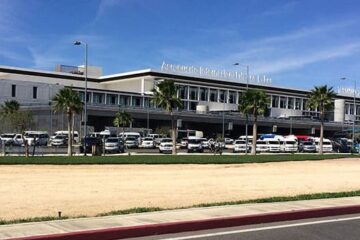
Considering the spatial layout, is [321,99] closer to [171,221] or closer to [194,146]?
[194,146]

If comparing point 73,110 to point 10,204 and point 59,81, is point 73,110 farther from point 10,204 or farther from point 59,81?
point 59,81

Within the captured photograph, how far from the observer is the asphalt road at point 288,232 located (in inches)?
419

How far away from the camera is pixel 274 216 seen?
502 inches

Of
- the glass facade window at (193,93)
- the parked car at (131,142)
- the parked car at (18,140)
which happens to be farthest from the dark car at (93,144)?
the glass facade window at (193,93)

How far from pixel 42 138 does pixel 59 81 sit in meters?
73.6

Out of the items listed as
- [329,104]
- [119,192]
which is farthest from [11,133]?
[119,192]

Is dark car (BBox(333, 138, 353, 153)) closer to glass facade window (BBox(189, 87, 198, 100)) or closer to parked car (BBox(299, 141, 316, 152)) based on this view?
parked car (BBox(299, 141, 316, 152))

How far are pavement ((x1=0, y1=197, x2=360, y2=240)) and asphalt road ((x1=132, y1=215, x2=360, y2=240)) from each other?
0.26m

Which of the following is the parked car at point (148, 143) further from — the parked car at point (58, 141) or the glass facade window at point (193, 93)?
the glass facade window at point (193, 93)

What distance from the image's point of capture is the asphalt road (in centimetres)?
1065

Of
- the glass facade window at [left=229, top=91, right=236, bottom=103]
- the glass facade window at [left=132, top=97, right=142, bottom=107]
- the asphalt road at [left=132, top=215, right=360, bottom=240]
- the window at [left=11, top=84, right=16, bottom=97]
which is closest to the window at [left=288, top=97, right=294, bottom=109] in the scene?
the glass facade window at [left=229, top=91, right=236, bottom=103]

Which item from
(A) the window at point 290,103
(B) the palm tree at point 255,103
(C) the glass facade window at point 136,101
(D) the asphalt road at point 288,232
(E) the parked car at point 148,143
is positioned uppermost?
(A) the window at point 290,103

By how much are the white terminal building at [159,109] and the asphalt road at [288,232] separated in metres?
88.3

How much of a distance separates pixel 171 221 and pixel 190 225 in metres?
0.41
